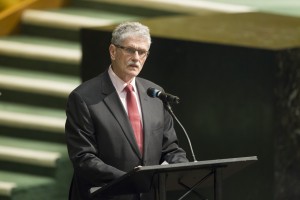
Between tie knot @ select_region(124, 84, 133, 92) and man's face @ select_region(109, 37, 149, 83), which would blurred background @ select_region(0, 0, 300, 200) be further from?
man's face @ select_region(109, 37, 149, 83)

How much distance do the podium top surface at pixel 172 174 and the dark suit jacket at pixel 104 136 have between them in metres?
0.24

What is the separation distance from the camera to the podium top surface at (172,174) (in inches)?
268

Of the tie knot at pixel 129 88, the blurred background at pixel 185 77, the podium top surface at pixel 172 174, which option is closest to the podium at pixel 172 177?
the podium top surface at pixel 172 174

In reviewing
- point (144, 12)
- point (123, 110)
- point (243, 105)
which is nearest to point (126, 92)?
point (123, 110)

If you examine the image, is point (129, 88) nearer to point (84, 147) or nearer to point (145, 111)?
point (145, 111)

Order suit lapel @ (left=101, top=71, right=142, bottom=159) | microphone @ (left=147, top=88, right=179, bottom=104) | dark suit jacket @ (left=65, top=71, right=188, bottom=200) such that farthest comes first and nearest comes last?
suit lapel @ (left=101, top=71, right=142, bottom=159) → dark suit jacket @ (left=65, top=71, right=188, bottom=200) → microphone @ (left=147, top=88, right=179, bottom=104)

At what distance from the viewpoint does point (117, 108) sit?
24.5 feet

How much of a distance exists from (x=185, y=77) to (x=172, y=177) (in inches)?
99.1

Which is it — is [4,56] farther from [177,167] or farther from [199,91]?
[177,167]

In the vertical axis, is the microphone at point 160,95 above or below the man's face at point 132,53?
below

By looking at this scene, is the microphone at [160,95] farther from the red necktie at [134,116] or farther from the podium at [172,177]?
the podium at [172,177]

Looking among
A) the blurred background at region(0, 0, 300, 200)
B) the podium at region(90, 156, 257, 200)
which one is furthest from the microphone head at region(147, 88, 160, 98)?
the blurred background at region(0, 0, 300, 200)

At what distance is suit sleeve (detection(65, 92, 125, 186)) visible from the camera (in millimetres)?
7250

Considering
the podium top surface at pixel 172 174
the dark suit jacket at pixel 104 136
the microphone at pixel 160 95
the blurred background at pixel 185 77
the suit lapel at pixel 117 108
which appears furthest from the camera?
the blurred background at pixel 185 77
